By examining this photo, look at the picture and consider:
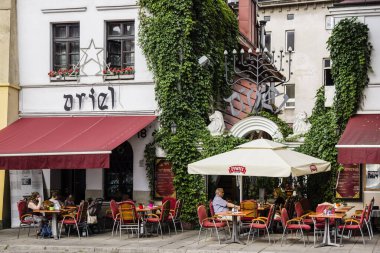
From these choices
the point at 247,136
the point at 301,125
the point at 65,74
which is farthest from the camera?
the point at 65,74

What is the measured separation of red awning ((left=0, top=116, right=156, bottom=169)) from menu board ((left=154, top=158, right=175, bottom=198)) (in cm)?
143

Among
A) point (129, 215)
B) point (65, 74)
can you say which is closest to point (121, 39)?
point (65, 74)

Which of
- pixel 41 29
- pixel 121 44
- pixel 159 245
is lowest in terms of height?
pixel 159 245

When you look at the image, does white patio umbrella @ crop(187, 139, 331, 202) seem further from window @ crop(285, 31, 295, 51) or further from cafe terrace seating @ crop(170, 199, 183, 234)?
window @ crop(285, 31, 295, 51)

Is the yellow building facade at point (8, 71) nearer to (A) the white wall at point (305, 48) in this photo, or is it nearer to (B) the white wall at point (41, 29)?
(B) the white wall at point (41, 29)

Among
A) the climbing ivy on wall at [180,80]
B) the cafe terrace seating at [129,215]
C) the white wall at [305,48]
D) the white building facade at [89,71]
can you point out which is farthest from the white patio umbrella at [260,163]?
the white wall at [305,48]

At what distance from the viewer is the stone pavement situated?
1653 centimetres

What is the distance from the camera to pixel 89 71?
22.6m

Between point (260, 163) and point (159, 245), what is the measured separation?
3.29 m

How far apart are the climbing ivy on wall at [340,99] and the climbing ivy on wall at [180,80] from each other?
3.40m

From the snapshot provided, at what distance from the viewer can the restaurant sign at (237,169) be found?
16.9 meters

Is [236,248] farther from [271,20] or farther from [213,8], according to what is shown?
[271,20]

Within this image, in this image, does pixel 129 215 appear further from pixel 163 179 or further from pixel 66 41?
pixel 66 41

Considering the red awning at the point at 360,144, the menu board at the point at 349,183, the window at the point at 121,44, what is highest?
the window at the point at 121,44
